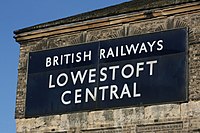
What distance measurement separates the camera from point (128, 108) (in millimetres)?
14047

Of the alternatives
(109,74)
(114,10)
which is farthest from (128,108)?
(114,10)

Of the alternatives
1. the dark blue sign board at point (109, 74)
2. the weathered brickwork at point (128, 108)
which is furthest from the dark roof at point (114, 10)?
the dark blue sign board at point (109, 74)

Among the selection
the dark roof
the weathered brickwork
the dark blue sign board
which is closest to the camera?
the weathered brickwork

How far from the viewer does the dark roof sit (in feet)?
46.8

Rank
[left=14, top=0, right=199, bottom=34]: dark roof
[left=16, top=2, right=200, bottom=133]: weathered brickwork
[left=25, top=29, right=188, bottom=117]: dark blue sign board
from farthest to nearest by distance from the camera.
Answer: [left=14, top=0, right=199, bottom=34]: dark roof < [left=25, top=29, right=188, bottom=117]: dark blue sign board < [left=16, top=2, right=200, bottom=133]: weathered brickwork

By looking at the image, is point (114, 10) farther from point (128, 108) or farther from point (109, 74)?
point (128, 108)

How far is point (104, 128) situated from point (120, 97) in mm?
825

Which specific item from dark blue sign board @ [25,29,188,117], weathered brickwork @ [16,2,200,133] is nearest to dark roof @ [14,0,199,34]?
weathered brickwork @ [16,2,200,133]

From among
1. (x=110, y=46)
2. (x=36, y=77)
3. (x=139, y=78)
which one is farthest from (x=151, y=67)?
(x=36, y=77)

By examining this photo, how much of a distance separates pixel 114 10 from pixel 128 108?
2604mm

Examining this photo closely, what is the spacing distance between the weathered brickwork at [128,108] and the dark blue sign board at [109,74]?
0.14 m

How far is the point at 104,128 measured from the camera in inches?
560

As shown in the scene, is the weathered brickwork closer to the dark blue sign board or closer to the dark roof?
the dark blue sign board

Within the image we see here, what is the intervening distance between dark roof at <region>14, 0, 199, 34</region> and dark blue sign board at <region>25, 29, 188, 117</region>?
0.67 m
